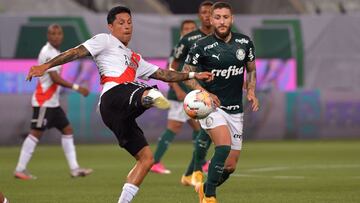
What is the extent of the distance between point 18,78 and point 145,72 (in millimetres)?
15232

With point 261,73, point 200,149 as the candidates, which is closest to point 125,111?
point 200,149

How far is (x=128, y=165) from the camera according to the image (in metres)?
20.0

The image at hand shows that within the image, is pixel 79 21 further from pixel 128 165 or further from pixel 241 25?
pixel 128 165

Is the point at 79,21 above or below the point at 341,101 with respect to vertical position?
above

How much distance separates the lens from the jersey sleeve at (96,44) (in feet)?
36.3

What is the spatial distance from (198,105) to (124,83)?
34.0 inches

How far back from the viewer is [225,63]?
12.6 metres

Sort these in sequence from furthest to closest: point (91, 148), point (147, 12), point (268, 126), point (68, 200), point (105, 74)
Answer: point (147, 12) < point (268, 126) < point (91, 148) < point (68, 200) < point (105, 74)

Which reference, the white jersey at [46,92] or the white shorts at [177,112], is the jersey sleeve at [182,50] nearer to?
the white shorts at [177,112]

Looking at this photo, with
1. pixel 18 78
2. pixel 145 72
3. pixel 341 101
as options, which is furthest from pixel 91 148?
pixel 145 72

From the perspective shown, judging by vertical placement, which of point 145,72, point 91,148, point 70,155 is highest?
point 145,72

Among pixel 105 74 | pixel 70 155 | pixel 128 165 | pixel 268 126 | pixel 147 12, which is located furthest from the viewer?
pixel 147 12

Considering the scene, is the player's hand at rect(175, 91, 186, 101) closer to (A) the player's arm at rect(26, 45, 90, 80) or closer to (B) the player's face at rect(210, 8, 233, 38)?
(B) the player's face at rect(210, 8, 233, 38)

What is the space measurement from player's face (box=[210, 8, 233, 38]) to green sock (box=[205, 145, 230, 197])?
4.81ft
